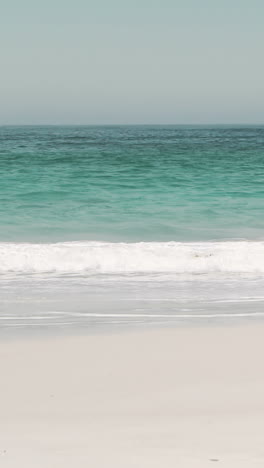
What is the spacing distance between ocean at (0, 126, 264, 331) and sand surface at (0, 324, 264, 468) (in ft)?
2.84

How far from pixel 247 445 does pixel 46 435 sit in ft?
3.84

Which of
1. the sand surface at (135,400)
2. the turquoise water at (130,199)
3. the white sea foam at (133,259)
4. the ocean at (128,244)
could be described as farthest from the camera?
the turquoise water at (130,199)

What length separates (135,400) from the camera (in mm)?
4863

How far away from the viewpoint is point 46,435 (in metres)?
4.29

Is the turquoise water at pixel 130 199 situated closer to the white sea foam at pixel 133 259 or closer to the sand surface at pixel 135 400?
the white sea foam at pixel 133 259

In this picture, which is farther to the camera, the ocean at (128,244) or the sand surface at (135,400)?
the ocean at (128,244)

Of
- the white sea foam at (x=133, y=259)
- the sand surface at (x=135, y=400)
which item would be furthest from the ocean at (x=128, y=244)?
the sand surface at (x=135, y=400)

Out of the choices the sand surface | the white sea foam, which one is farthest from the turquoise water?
the sand surface

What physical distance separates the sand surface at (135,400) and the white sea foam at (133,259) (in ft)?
13.3

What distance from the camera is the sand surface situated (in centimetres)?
404

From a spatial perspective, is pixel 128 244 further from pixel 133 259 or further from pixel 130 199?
pixel 130 199

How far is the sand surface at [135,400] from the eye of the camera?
13.3 ft

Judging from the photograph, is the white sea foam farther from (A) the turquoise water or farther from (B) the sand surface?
(B) the sand surface

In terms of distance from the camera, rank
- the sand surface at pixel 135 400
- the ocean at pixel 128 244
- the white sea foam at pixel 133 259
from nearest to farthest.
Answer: the sand surface at pixel 135 400, the ocean at pixel 128 244, the white sea foam at pixel 133 259
